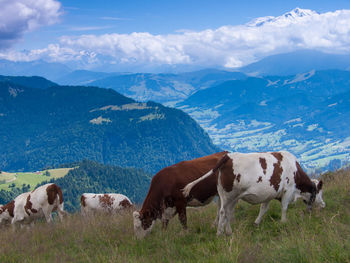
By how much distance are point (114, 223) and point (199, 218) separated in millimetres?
3011

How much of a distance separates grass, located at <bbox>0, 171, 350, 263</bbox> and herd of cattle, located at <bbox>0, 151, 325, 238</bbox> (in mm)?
419

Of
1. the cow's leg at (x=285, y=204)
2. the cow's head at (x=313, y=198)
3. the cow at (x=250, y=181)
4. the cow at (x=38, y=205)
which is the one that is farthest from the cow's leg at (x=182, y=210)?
the cow at (x=38, y=205)

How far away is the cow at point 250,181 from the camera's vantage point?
8.82 m

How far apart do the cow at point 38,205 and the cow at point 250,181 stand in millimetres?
10045

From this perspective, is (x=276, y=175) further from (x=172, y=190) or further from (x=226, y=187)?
(x=172, y=190)

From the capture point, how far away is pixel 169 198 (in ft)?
33.0

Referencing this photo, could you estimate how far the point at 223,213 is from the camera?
8.94 meters

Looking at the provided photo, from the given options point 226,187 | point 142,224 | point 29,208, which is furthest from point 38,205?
point 226,187

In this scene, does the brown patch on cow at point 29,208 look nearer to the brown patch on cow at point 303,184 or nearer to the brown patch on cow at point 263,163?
the brown patch on cow at point 263,163

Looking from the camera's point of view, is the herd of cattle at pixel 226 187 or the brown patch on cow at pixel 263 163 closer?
the herd of cattle at pixel 226 187

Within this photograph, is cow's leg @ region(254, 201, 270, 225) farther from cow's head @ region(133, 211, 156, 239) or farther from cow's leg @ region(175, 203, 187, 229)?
cow's head @ region(133, 211, 156, 239)

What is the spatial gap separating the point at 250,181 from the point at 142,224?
3.43 metres

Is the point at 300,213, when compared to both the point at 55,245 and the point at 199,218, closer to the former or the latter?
the point at 199,218

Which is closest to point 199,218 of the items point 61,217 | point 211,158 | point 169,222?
point 169,222
